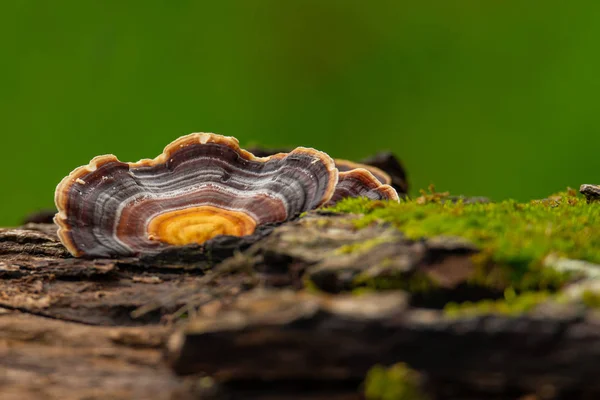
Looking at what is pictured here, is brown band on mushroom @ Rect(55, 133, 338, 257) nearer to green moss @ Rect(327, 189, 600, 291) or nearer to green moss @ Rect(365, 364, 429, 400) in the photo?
green moss @ Rect(327, 189, 600, 291)

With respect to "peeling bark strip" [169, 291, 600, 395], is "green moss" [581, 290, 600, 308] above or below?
above

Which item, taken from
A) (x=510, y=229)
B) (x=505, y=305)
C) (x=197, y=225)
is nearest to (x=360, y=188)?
(x=197, y=225)

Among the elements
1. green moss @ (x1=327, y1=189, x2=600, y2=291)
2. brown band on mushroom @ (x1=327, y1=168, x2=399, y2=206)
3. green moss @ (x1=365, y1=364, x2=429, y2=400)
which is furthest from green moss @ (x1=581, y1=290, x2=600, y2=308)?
brown band on mushroom @ (x1=327, y1=168, x2=399, y2=206)

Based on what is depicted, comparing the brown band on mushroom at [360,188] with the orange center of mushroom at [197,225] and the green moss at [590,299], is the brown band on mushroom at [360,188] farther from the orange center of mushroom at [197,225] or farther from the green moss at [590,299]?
the green moss at [590,299]

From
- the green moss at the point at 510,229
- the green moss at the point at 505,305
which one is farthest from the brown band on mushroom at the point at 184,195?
the green moss at the point at 505,305

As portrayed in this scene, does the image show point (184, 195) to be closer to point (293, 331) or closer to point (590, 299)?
point (293, 331)

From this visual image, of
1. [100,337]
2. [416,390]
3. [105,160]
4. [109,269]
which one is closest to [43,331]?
[100,337]
